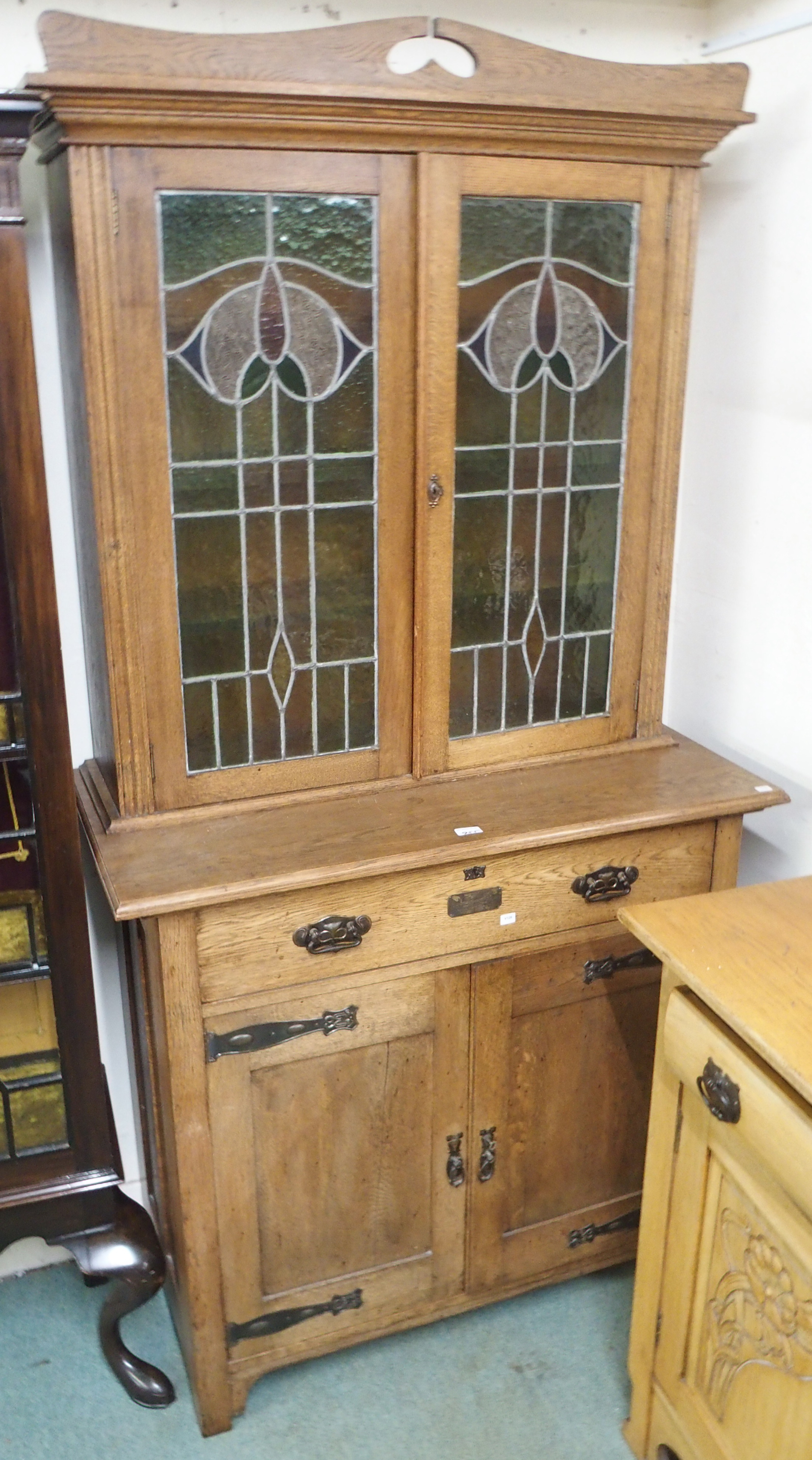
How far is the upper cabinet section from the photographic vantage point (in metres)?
1.61

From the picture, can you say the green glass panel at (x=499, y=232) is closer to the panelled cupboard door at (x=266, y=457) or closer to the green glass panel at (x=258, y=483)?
the panelled cupboard door at (x=266, y=457)

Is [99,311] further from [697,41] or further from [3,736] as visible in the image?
[697,41]

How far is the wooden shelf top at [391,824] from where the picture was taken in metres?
1.66

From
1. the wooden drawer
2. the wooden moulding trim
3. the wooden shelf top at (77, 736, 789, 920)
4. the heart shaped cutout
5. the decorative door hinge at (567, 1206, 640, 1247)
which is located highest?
the heart shaped cutout

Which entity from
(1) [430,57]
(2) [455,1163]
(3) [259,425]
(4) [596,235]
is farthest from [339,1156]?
(1) [430,57]

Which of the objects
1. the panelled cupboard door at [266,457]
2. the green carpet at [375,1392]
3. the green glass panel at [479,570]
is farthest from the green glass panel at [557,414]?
the green carpet at [375,1392]

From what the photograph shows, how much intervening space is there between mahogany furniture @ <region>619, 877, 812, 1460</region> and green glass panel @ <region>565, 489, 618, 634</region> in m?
0.56

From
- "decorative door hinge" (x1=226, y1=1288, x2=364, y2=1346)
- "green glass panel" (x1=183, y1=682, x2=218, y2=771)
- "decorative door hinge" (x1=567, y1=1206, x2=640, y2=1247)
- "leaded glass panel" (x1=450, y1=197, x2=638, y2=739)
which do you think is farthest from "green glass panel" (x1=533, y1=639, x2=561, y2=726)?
"decorative door hinge" (x1=226, y1=1288, x2=364, y2=1346)

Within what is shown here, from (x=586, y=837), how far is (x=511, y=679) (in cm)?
33

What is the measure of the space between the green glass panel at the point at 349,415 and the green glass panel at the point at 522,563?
29cm

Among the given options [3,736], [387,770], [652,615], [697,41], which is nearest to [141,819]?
[3,736]

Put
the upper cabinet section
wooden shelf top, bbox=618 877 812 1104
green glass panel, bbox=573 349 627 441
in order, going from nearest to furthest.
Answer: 1. wooden shelf top, bbox=618 877 812 1104
2. the upper cabinet section
3. green glass panel, bbox=573 349 627 441

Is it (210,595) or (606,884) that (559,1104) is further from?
(210,595)

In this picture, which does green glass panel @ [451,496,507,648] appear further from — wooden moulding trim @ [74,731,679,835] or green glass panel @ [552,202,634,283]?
green glass panel @ [552,202,634,283]
